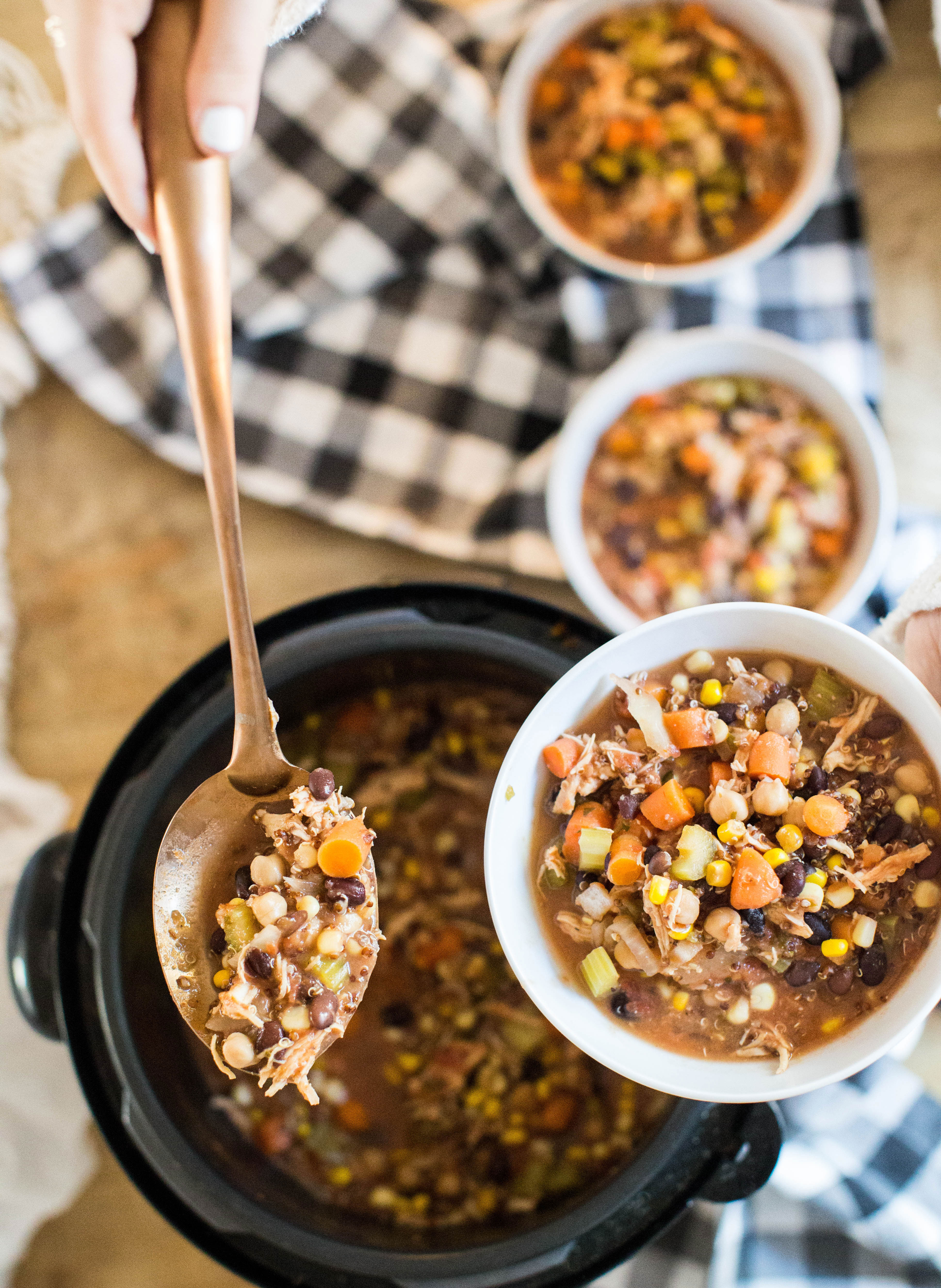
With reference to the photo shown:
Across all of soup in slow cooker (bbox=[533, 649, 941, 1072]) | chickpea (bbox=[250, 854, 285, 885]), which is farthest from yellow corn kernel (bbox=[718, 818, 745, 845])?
chickpea (bbox=[250, 854, 285, 885])

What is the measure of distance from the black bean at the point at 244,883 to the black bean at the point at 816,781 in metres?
0.61

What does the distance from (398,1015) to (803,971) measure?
715 mm

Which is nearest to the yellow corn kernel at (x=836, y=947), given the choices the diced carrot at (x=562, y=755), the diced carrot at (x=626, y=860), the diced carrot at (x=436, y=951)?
the diced carrot at (x=626, y=860)

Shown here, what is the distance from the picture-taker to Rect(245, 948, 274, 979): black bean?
42.3 inches

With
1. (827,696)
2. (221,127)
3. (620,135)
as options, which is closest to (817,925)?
(827,696)

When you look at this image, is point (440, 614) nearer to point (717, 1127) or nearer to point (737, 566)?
point (737, 566)

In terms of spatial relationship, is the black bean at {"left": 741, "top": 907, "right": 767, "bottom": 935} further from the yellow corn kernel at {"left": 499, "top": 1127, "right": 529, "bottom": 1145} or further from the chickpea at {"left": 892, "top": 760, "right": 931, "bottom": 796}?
the yellow corn kernel at {"left": 499, "top": 1127, "right": 529, "bottom": 1145}

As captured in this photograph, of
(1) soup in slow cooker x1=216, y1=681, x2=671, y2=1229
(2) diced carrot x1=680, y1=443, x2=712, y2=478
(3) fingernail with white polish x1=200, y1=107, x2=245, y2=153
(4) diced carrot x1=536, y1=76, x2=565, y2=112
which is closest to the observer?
(3) fingernail with white polish x1=200, y1=107, x2=245, y2=153

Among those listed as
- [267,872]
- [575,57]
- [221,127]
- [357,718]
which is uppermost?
[221,127]

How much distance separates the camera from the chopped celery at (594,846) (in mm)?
1046

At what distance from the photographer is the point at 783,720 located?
3.41 ft

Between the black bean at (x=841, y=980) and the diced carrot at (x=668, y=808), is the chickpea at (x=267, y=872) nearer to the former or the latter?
the diced carrot at (x=668, y=808)

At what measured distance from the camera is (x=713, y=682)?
3.47 feet

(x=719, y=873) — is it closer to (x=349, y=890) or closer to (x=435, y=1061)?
(x=349, y=890)
